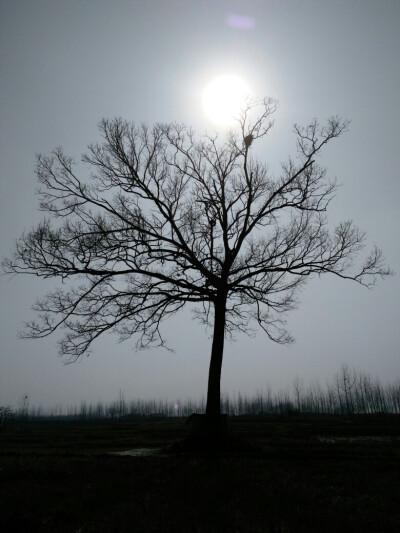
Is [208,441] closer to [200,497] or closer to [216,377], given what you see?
[216,377]

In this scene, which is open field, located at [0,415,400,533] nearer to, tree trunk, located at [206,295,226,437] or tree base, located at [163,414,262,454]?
tree base, located at [163,414,262,454]

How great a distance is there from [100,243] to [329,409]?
11323 cm

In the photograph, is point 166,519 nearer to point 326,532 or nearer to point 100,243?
point 326,532

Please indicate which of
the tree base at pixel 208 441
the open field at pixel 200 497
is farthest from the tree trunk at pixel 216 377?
the open field at pixel 200 497

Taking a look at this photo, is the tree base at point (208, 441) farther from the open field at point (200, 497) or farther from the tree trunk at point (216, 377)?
the open field at point (200, 497)

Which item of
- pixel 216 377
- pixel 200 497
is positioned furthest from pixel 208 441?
pixel 200 497

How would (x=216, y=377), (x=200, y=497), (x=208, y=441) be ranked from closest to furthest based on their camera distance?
1. (x=200, y=497)
2. (x=208, y=441)
3. (x=216, y=377)

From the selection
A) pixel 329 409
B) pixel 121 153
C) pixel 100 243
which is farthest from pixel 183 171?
pixel 329 409

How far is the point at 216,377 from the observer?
394 inches

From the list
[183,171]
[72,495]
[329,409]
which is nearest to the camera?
[72,495]

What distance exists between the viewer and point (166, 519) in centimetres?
311

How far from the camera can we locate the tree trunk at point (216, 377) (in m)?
9.44

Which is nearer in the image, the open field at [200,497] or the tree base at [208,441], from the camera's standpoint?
the open field at [200,497]

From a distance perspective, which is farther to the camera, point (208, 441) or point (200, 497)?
point (208, 441)
